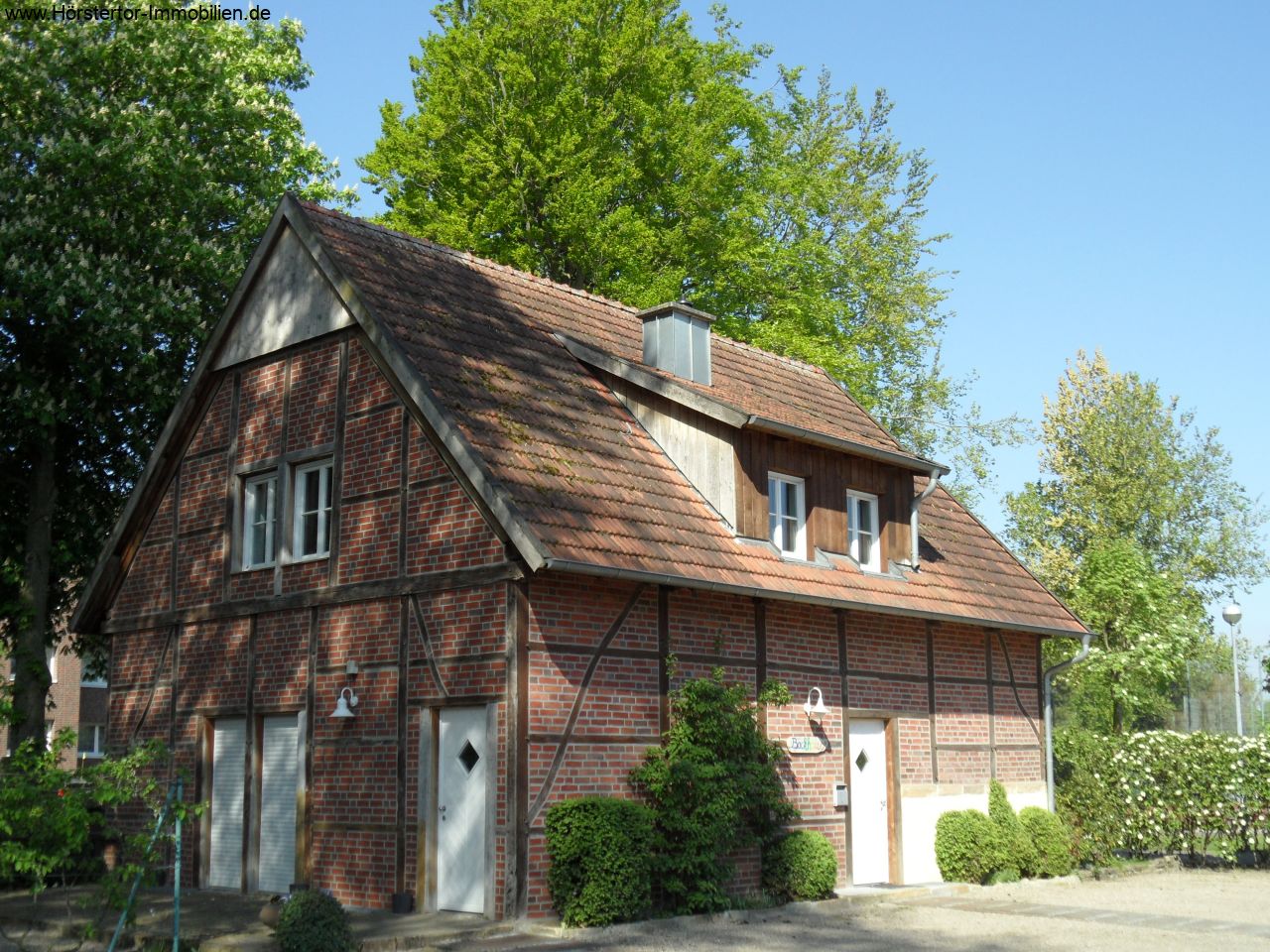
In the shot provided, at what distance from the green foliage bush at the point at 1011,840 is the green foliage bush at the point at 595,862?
23.5 ft

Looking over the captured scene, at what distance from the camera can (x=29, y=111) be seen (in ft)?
72.9

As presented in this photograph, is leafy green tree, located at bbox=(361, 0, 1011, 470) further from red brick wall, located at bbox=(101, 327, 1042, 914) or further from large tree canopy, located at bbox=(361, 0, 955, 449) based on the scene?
red brick wall, located at bbox=(101, 327, 1042, 914)

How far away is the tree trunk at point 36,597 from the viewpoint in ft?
73.4

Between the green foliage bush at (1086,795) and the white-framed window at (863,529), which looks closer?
the white-framed window at (863,529)

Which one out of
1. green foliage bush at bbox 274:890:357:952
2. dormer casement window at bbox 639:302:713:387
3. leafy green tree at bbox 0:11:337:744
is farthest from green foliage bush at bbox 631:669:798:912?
leafy green tree at bbox 0:11:337:744

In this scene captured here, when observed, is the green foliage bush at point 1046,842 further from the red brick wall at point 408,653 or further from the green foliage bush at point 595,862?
the green foliage bush at point 595,862

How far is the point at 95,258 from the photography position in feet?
72.0

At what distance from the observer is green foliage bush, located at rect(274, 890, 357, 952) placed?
1166 cm

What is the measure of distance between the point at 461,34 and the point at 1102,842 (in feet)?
68.5

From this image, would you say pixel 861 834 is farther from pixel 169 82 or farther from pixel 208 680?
pixel 169 82

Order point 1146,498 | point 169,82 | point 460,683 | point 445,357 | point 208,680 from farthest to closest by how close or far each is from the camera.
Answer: point 1146,498 < point 169,82 < point 208,680 < point 445,357 < point 460,683

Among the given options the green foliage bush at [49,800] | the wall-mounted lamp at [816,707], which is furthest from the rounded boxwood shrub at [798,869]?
the green foliage bush at [49,800]

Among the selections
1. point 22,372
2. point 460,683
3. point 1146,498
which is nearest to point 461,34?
point 22,372

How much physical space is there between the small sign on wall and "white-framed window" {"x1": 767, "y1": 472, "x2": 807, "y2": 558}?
225 cm
